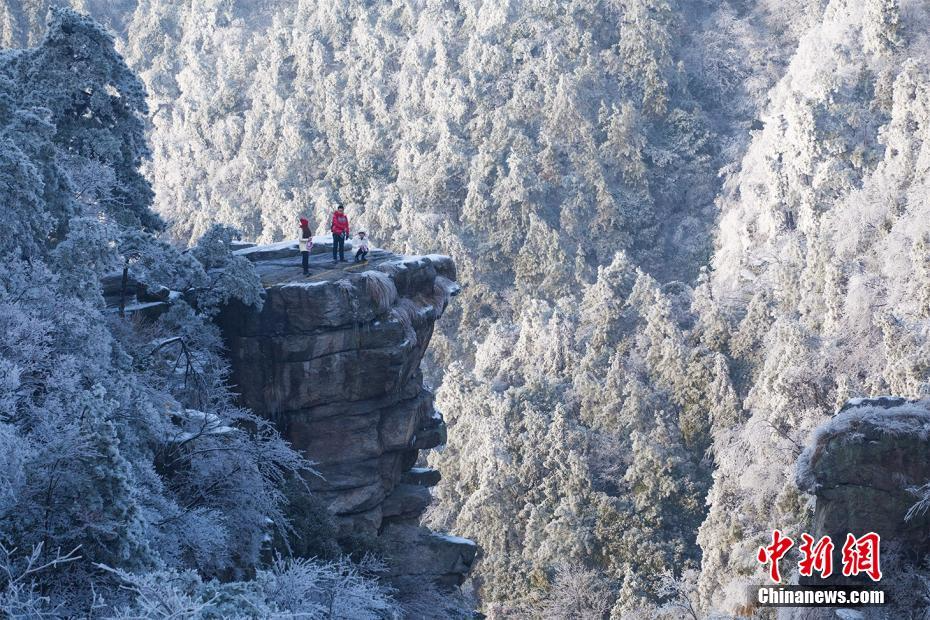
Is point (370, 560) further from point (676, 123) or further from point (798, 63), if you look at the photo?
point (676, 123)

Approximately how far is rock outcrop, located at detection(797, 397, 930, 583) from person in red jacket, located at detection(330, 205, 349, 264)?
921 cm

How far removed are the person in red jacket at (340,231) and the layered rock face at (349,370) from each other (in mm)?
342

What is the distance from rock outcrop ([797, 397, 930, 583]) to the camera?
56.7 feet

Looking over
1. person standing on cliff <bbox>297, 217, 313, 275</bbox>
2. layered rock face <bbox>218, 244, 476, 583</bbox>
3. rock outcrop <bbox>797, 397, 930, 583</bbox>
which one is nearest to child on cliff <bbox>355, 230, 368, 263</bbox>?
layered rock face <bbox>218, 244, 476, 583</bbox>

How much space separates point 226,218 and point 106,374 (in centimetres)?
5071

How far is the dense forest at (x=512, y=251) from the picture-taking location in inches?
615

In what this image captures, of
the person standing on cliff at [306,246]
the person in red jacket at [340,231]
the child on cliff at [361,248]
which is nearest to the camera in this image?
the person standing on cliff at [306,246]

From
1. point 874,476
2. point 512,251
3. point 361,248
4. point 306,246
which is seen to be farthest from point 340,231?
point 512,251

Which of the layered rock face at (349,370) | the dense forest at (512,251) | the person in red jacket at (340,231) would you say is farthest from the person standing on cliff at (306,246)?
the dense forest at (512,251)

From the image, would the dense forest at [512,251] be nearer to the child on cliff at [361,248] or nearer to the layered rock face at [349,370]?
the layered rock face at [349,370]

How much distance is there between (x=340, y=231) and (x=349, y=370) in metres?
2.74

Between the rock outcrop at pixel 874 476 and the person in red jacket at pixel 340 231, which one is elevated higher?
the person in red jacket at pixel 340 231

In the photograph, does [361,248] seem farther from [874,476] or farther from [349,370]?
[874,476]
